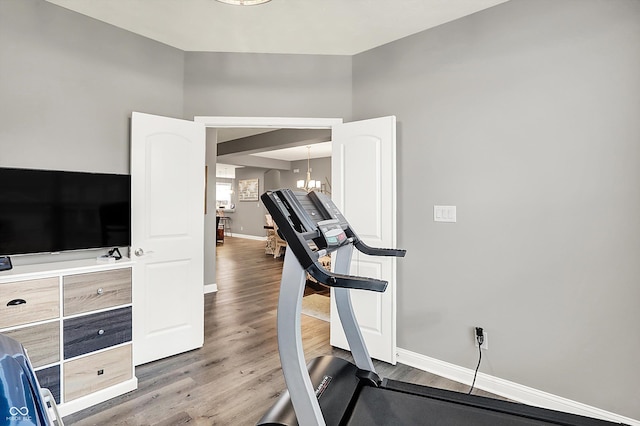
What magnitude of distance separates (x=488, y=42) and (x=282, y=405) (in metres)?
2.65

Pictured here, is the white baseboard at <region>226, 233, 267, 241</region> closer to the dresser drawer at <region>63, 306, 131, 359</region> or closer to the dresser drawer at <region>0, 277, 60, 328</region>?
the dresser drawer at <region>63, 306, 131, 359</region>

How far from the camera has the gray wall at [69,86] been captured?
228 cm

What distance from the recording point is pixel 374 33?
281 cm

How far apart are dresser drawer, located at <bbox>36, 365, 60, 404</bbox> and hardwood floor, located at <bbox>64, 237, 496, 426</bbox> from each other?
0.18 m

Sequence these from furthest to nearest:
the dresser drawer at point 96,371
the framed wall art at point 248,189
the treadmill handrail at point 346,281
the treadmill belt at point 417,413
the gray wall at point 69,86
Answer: the framed wall art at point 248,189 → the gray wall at point 69,86 → the dresser drawer at point 96,371 → the treadmill belt at point 417,413 → the treadmill handrail at point 346,281

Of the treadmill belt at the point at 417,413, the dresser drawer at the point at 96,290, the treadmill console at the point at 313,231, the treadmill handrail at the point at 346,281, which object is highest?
the treadmill console at the point at 313,231

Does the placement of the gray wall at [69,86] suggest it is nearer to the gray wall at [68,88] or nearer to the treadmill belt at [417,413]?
the gray wall at [68,88]

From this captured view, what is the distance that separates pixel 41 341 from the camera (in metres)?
2.00

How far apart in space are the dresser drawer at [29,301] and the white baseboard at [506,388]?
2.51m

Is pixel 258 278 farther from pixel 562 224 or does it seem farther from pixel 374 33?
pixel 562 224

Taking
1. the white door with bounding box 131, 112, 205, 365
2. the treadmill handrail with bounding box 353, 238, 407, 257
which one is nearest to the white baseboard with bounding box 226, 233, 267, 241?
the white door with bounding box 131, 112, 205, 365

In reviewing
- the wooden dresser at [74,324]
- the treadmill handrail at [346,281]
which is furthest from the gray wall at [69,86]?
the treadmill handrail at [346,281]

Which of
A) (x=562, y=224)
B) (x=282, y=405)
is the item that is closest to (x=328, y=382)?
(x=282, y=405)

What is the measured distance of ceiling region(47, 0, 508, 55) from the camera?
7.97 ft
